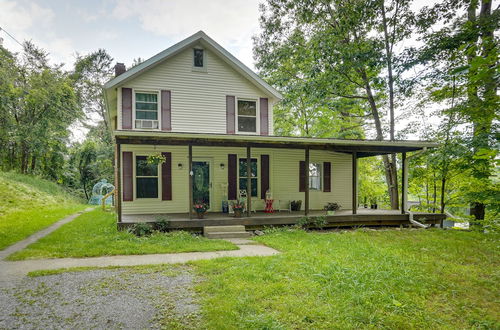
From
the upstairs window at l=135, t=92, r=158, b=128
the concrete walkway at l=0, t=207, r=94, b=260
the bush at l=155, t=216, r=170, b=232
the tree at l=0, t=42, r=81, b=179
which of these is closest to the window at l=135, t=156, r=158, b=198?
the upstairs window at l=135, t=92, r=158, b=128

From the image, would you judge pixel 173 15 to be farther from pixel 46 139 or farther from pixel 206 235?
pixel 46 139

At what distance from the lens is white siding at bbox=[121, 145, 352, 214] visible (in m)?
9.73

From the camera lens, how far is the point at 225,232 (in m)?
8.18

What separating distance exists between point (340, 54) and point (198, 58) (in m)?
6.15

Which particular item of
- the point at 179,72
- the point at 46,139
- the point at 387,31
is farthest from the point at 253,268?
the point at 46,139

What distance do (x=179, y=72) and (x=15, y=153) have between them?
1680 cm

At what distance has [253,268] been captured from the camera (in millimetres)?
4773

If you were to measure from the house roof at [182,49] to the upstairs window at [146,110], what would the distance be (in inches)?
29.6

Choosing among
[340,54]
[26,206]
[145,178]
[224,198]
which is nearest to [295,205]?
[224,198]

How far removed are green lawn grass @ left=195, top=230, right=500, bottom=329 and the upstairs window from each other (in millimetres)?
6369

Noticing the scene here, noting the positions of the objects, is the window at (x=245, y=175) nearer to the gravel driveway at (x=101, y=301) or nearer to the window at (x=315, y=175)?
the window at (x=315, y=175)

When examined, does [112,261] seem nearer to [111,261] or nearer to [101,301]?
[111,261]

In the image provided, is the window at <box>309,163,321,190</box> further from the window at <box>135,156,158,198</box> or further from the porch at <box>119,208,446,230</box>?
the window at <box>135,156,158,198</box>

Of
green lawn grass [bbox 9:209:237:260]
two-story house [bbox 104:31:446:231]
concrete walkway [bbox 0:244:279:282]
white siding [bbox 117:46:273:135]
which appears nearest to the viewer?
concrete walkway [bbox 0:244:279:282]
